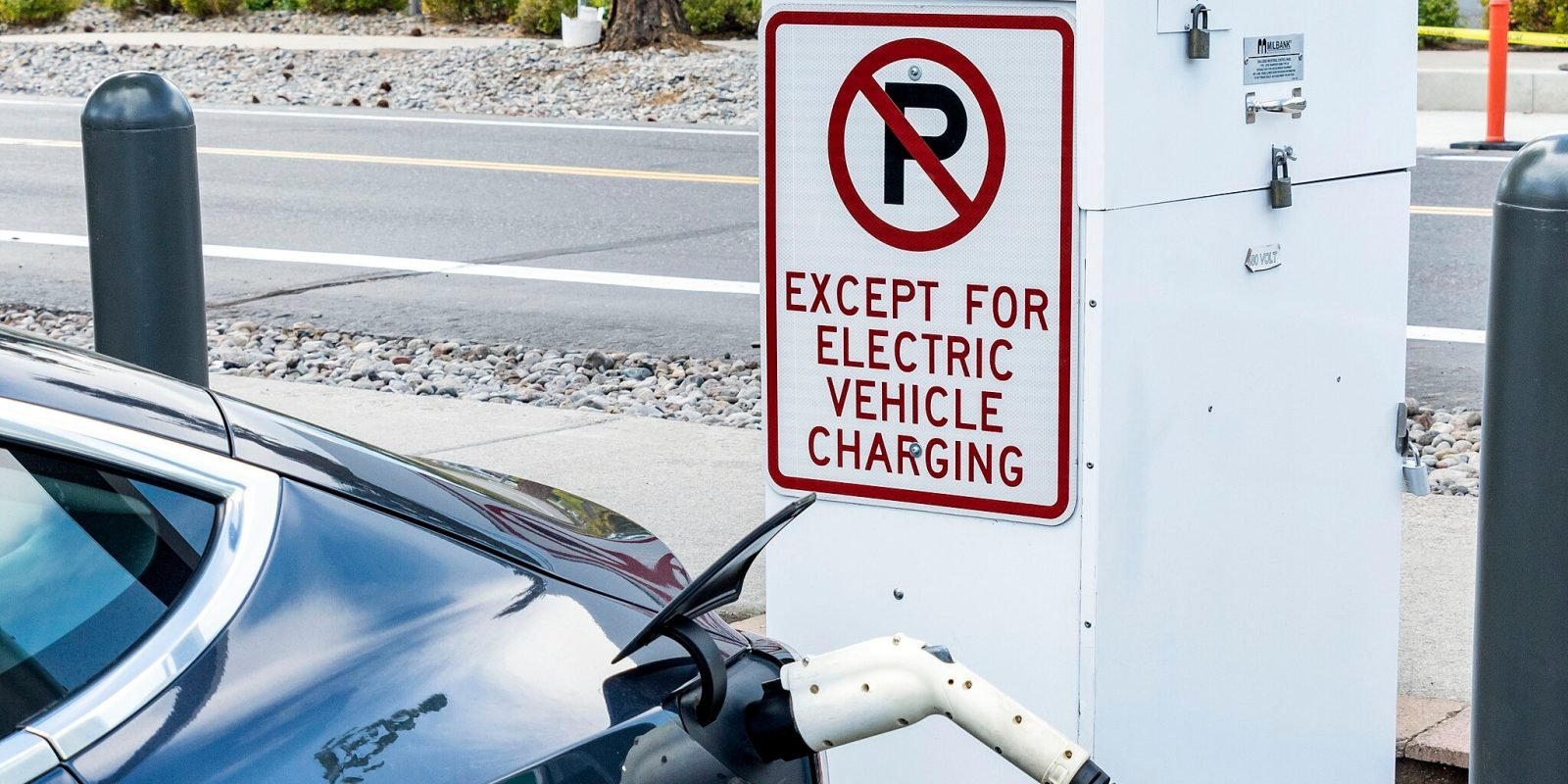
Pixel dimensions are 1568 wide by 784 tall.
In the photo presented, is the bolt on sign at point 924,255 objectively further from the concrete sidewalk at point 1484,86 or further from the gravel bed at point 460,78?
the gravel bed at point 460,78

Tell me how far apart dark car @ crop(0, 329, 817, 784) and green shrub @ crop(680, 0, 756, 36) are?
22068mm

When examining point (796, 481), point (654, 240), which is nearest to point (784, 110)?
point (796, 481)

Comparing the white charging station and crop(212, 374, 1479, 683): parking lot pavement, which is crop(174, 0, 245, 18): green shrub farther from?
the white charging station

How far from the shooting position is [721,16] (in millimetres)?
24000

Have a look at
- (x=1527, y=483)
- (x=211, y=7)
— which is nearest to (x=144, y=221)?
(x=1527, y=483)

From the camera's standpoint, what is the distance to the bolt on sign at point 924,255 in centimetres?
277

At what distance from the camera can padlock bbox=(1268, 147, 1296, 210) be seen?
9.92ft

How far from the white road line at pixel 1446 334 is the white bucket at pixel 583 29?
14738mm

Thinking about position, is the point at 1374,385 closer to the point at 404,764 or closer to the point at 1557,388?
the point at 1557,388

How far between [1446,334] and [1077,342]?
5933 millimetres

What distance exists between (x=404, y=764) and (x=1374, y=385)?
84.7 inches

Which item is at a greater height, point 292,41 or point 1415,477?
point 292,41

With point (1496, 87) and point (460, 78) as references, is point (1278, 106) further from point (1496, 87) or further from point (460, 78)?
point (460, 78)

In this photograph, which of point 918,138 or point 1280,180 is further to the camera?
point 1280,180
